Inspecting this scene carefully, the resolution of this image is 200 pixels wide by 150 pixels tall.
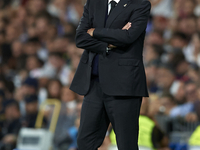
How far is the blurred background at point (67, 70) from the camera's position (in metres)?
4.61

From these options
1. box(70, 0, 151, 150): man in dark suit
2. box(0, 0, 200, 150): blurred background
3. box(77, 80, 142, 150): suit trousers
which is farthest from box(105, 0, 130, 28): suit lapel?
box(0, 0, 200, 150): blurred background

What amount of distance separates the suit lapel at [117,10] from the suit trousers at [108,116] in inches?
17.1

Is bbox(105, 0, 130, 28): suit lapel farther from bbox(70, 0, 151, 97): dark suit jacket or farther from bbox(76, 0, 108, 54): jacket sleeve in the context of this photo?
bbox(76, 0, 108, 54): jacket sleeve

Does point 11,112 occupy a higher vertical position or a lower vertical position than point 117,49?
lower

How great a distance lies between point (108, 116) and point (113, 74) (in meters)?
0.29

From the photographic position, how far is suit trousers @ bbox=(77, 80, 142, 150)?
2396 mm

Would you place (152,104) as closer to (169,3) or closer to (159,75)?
(159,75)

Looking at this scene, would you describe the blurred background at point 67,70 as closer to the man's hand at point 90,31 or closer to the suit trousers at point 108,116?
the suit trousers at point 108,116

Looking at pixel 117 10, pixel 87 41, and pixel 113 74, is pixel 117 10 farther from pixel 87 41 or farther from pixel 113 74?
pixel 113 74

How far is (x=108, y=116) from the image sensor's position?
97.5 inches

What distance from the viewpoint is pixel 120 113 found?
240 cm

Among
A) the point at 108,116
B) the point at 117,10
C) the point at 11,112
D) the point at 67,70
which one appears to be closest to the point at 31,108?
the point at 11,112

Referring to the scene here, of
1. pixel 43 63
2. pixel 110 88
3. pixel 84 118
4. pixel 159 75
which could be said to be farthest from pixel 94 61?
pixel 43 63

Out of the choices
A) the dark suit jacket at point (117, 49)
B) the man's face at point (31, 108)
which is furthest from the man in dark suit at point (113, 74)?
the man's face at point (31, 108)
